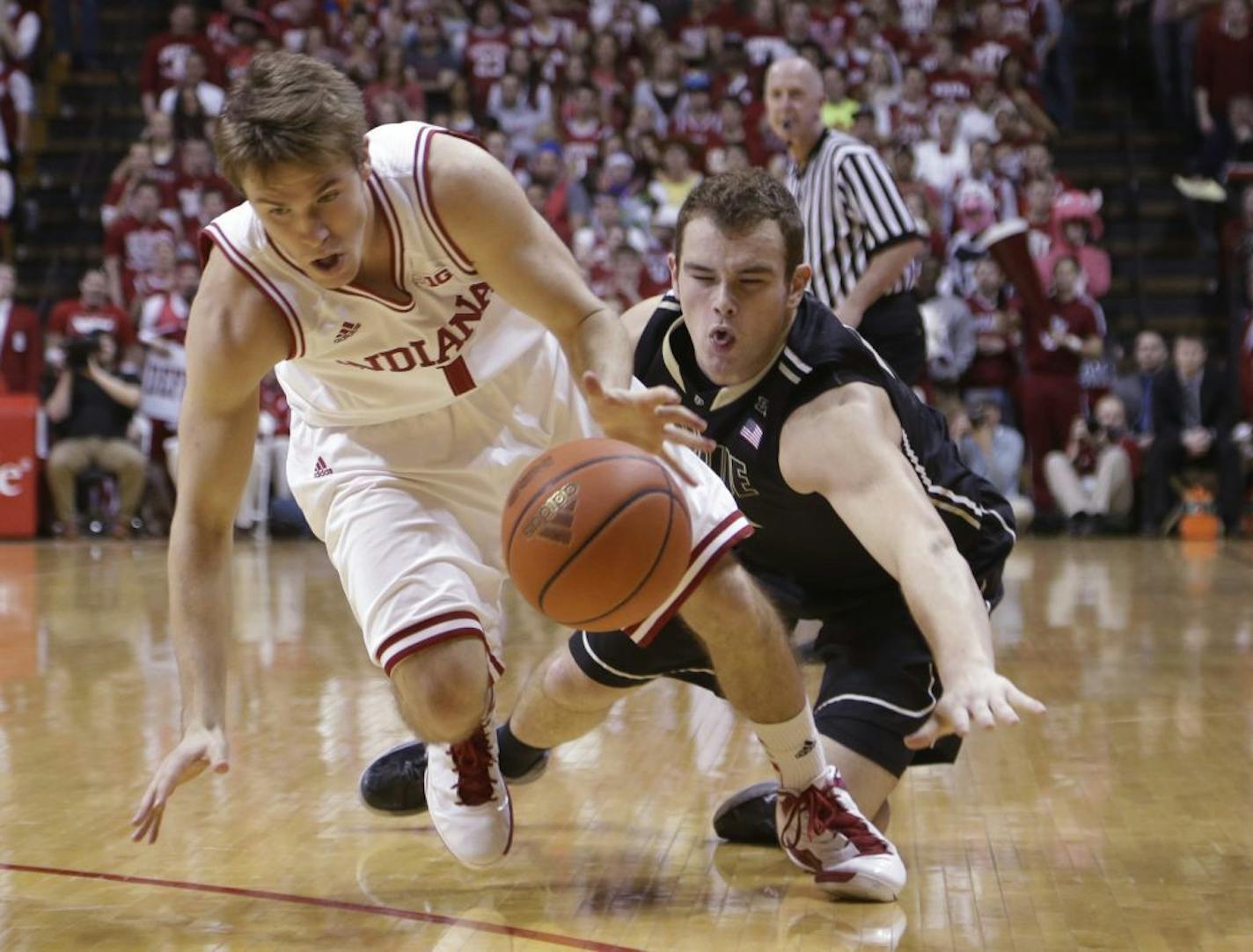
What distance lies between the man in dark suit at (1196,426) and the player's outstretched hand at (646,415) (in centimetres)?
872

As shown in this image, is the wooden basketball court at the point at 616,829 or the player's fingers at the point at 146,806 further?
the wooden basketball court at the point at 616,829

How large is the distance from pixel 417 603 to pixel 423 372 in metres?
0.47

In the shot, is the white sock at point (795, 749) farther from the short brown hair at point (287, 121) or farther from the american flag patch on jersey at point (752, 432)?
the short brown hair at point (287, 121)

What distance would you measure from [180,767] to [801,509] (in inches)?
55.0

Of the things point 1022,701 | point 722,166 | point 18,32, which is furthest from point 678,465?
point 18,32

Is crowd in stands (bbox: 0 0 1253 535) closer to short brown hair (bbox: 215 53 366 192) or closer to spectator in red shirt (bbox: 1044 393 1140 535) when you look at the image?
spectator in red shirt (bbox: 1044 393 1140 535)

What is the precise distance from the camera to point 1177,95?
46.8ft

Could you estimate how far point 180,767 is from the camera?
2912 millimetres

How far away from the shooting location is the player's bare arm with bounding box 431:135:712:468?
3145mm

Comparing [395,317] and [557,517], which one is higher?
[395,317]

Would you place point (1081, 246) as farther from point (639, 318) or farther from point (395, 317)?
point (395, 317)

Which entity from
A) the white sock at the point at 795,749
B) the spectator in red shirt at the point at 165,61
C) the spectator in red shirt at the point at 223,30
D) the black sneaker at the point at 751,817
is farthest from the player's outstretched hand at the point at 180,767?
the spectator in red shirt at the point at 223,30

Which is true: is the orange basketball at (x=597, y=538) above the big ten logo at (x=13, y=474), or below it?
above

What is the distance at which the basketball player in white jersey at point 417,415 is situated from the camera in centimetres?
295
